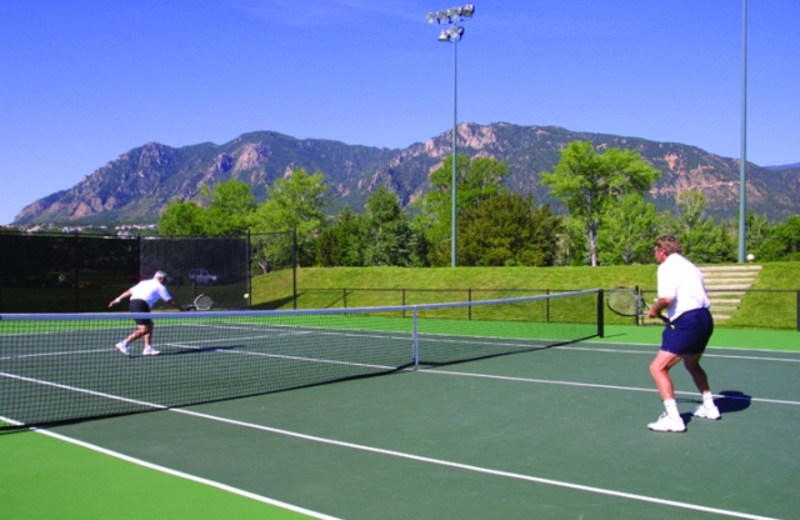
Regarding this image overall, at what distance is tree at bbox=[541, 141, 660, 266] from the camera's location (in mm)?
73438

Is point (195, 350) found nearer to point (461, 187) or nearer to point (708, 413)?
point (708, 413)

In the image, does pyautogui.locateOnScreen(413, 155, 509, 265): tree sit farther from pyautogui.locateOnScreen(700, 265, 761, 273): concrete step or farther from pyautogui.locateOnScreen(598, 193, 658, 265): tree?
pyautogui.locateOnScreen(700, 265, 761, 273): concrete step

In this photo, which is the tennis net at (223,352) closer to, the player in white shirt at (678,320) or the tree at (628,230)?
the player in white shirt at (678,320)

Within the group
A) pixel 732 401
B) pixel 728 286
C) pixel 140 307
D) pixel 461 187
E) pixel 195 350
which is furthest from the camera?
pixel 461 187

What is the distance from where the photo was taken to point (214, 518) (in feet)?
16.8

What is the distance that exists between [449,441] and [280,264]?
25.3m

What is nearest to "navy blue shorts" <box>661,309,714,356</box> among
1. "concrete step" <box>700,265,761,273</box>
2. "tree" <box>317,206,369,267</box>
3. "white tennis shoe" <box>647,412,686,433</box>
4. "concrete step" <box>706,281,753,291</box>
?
"white tennis shoe" <box>647,412,686,433</box>

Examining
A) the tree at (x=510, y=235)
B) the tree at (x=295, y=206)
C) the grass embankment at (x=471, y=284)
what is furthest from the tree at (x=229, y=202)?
the grass embankment at (x=471, y=284)

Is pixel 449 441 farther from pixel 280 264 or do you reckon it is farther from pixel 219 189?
pixel 219 189

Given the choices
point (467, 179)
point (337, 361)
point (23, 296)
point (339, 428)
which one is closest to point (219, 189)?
point (467, 179)

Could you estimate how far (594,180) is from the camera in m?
75.9

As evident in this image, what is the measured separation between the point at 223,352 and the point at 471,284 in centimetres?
1634

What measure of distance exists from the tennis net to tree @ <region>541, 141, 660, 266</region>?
5047 cm

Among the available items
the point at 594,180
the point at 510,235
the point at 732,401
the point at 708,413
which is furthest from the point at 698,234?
the point at 708,413
